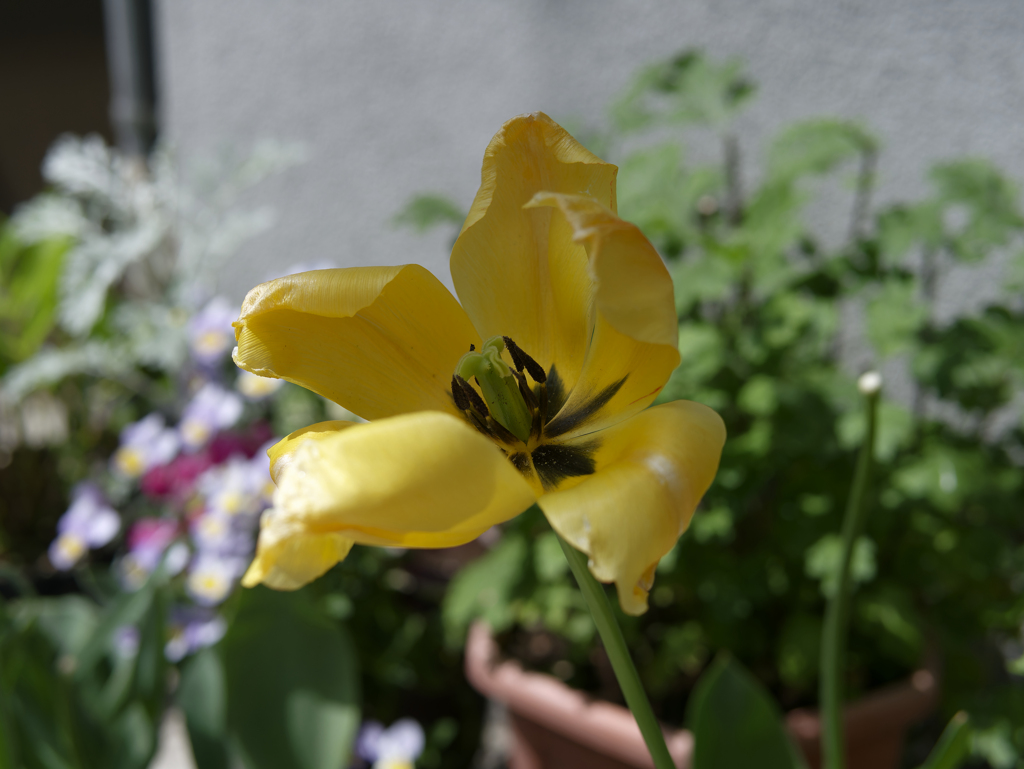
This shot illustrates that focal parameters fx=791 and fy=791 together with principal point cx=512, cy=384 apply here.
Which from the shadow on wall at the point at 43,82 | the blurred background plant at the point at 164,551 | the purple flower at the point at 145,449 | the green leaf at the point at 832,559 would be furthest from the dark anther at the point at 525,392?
the shadow on wall at the point at 43,82

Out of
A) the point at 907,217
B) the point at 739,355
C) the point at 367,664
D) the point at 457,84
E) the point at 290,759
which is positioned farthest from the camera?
the point at 457,84

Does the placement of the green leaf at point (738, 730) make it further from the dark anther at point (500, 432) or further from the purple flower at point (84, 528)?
the purple flower at point (84, 528)

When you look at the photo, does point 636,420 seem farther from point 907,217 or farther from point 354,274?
point 907,217

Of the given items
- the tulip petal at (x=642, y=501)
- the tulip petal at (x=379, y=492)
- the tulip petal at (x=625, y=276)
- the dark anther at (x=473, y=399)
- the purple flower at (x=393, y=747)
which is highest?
the tulip petal at (x=625, y=276)

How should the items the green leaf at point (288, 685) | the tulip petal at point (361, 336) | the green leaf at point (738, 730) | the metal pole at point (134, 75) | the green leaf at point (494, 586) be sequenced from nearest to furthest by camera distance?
the tulip petal at point (361, 336) → the green leaf at point (738, 730) → the green leaf at point (288, 685) → the green leaf at point (494, 586) → the metal pole at point (134, 75)

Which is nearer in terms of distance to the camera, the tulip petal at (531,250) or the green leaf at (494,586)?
the tulip petal at (531,250)

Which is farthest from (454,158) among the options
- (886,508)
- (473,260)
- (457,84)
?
(473,260)

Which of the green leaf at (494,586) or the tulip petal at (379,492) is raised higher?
the tulip petal at (379,492)

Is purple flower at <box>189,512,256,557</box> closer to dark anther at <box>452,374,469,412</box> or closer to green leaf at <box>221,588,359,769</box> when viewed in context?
green leaf at <box>221,588,359,769</box>
